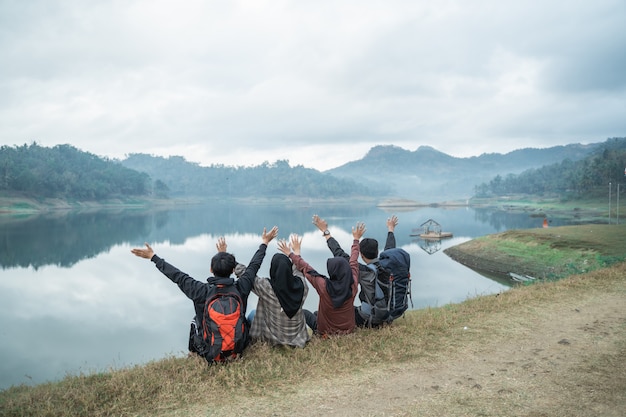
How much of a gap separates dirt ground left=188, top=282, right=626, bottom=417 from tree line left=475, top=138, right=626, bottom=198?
60.7 metres

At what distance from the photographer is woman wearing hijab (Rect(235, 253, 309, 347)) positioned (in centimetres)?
449

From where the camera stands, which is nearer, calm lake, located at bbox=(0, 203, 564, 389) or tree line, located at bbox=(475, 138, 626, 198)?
calm lake, located at bbox=(0, 203, 564, 389)

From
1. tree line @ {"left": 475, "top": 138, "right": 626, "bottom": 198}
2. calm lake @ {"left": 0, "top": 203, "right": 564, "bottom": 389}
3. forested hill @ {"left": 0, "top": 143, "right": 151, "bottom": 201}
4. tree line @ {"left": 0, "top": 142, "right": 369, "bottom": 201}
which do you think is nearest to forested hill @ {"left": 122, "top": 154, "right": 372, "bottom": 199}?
tree line @ {"left": 0, "top": 142, "right": 369, "bottom": 201}

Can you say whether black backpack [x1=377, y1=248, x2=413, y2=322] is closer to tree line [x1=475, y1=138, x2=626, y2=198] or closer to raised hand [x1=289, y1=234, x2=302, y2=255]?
raised hand [x1=289, y1=234, x2=302, y2=255]

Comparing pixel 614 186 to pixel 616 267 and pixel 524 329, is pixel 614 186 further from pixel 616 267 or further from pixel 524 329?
pixel 524 329

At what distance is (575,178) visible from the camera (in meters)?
79.1

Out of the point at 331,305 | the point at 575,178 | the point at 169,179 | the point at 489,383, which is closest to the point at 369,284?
the point at 331,305

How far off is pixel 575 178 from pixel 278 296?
90.4 m

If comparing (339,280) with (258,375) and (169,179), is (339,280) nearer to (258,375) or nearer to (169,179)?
(258,375)

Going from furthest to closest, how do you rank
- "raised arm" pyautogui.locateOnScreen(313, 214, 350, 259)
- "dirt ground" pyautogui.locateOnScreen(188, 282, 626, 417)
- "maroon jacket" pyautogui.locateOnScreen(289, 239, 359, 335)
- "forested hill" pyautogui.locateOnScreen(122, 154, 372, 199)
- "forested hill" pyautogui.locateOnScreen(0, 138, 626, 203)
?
1. "forested hill" pyautogui.locateOnScreen(122, 154, 372, 199)
2. "forested hill" pyautogui.locateOnScreen(0, 138, 626, 203)
3. "raised arm" pyautogui.locateOnScreen(313, 214, 350, 259)
4. "maroon jacket" pyautogui.locateOnScreen(289, 239, 359, 335)
5. "dirt ground" pyautogui.locateOnScreen(188, 282, 626, 417)

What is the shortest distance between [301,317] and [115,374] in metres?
2.12

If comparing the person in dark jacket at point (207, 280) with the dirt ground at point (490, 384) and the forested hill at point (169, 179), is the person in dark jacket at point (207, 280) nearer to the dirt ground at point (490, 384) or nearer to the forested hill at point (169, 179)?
the dirt ground at point (490, 384)

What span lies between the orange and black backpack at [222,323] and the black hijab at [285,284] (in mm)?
458

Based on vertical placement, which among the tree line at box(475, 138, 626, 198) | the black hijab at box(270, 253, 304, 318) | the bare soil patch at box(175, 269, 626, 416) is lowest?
the bare soil patch at box(175, 269, 626, 416)
